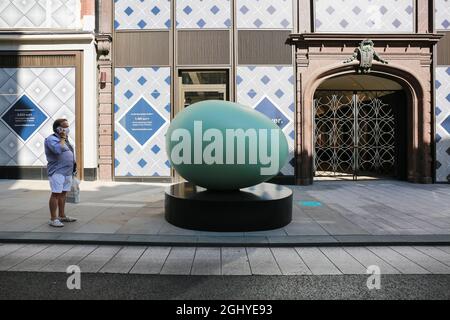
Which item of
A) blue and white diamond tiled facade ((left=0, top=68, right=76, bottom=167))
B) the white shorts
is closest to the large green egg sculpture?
the white shorts

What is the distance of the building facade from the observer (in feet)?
38.0

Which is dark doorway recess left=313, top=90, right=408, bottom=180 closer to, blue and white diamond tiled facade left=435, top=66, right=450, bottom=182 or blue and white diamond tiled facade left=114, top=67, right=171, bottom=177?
blue and white diamond tiled facade left=435, top=66, right=450, bottom=182

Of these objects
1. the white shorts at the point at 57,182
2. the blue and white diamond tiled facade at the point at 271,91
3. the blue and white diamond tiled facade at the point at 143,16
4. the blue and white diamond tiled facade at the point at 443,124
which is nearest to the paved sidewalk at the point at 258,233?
the white shorts at the point at 57,182

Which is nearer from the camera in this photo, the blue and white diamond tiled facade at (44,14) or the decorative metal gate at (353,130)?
the blue and white diamond tiled facade at (44,14)

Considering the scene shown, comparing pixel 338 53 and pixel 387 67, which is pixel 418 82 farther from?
pixel 338 53

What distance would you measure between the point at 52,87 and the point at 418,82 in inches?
530

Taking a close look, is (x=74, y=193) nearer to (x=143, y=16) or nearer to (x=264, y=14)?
(x=143, y=16)

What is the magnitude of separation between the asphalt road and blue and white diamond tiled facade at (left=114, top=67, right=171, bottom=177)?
8.11 meters

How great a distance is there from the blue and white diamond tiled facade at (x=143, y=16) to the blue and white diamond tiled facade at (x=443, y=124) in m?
10.3

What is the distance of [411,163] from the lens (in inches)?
475

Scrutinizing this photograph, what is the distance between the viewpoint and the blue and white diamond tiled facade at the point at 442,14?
11.7 metres

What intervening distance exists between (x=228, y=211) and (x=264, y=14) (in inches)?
352

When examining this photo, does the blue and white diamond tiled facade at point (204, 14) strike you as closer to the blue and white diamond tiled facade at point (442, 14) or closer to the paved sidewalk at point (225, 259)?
the blue and white diamond tiled facade at point (442, 14)

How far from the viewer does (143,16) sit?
38.4ft
